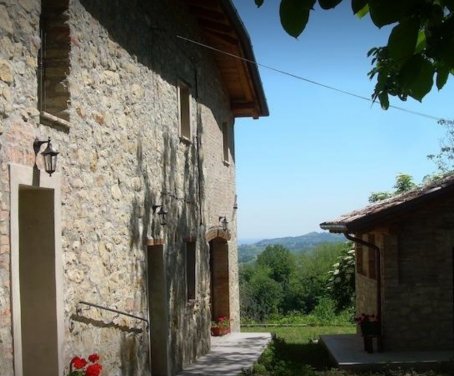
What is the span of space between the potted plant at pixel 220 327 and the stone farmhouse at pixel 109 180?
195 cm

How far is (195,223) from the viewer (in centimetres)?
1123

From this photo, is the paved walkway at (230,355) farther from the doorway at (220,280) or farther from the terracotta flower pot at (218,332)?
the doorway at (220,280)

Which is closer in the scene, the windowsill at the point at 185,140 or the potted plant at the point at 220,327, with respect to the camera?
the windowsill at the point at 185,140

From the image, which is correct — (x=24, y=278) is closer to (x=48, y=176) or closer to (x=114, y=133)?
(x=48, y=176)

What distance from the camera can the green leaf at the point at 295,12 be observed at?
176 cm

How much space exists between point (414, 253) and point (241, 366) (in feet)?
11.6

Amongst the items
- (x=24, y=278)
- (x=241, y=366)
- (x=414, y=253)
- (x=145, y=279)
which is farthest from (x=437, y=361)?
(x=24, y=278)

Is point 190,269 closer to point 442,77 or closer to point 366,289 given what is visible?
point 366,289

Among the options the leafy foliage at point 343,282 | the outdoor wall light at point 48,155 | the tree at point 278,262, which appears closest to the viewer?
the outdoor wall light at point 48,155

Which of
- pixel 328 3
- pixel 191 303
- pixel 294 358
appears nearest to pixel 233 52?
pixel 191 303

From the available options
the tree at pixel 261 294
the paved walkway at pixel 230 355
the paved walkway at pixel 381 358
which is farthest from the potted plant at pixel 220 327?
the tree at pixel 261 294

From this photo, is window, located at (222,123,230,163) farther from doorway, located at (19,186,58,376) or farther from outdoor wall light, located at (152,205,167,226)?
doorway, located at (19,186,58,376)

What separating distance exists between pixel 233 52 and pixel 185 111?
2.26 meters

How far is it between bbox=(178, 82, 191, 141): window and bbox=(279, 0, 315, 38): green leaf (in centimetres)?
919
